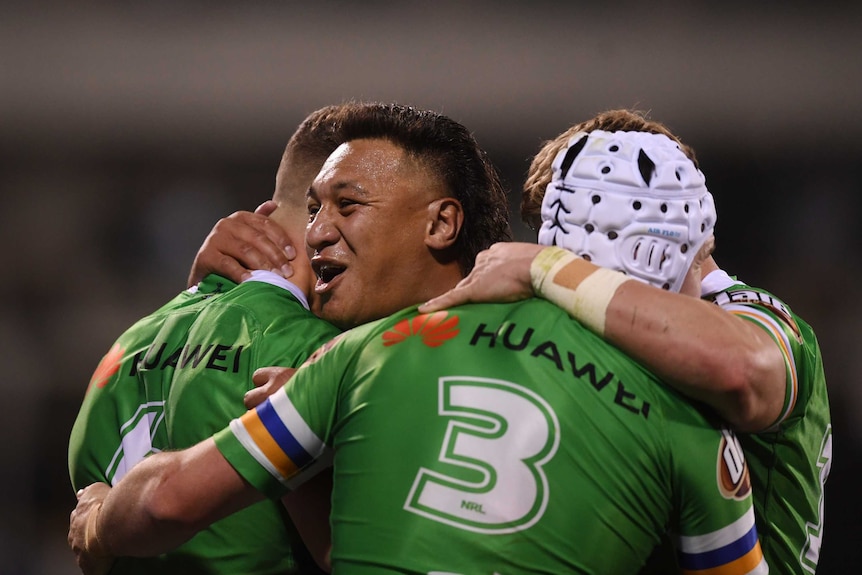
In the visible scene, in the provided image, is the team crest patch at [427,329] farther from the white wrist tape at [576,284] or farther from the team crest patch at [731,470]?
the team crest patch at [731,470]

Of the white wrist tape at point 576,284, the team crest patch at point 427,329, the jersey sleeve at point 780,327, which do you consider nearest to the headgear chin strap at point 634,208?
the white wrist tape at point 576,284

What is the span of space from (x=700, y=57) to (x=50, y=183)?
14.2ft

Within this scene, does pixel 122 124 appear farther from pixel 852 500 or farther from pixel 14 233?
pixel 852 500

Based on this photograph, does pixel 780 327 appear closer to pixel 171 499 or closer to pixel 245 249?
pixel 171 499

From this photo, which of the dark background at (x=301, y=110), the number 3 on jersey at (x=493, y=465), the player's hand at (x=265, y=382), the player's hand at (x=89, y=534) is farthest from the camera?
the dark background at (x=301, y=110)

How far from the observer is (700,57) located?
21.1ft

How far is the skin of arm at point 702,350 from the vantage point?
174 cm

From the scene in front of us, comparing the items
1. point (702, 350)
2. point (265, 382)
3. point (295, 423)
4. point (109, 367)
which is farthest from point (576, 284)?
point (109, 367)

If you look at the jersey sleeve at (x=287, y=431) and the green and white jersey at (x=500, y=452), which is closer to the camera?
the green and white jersey at (x=500, y=452)

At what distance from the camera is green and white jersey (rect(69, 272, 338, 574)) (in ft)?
7.54

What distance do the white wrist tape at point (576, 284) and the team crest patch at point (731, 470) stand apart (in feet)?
1.07

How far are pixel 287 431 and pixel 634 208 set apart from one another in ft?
2.65

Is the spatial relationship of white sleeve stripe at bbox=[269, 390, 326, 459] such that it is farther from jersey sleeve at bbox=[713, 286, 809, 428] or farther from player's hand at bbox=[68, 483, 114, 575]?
jersey sleeve at bbox=[713, 286, 809, 428]

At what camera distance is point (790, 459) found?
2211mm
